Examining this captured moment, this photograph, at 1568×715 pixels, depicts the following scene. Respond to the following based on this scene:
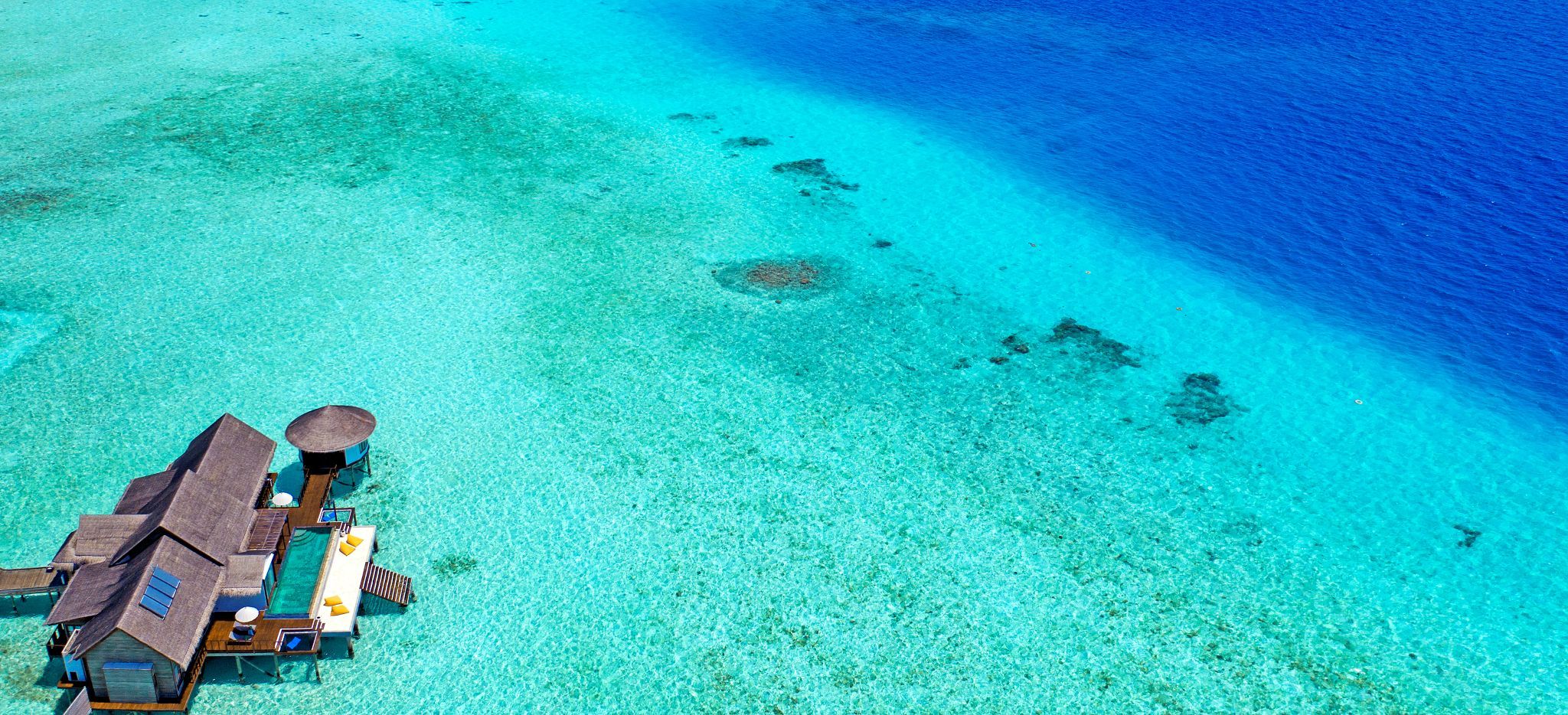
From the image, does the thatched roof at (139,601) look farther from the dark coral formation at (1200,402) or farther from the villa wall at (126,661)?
the dark coral formation at (1200,402)

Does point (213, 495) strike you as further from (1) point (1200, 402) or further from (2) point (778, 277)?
(1) point (1200, 402)

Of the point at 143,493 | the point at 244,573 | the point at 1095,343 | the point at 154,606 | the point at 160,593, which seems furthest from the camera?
the point at 1095,343

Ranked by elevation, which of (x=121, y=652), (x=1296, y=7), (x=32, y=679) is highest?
(x=1296, y=7)

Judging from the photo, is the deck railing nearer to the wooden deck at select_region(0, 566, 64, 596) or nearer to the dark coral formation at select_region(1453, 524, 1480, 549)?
the wooden deck at select_region(0, 566, 64, 596)

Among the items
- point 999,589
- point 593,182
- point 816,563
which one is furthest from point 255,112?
point 999,589

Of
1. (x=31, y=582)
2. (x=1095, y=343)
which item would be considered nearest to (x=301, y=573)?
(x=31, y=582)

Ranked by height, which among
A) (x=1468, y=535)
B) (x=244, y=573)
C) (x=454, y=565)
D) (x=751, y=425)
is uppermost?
(x=244, y=573)

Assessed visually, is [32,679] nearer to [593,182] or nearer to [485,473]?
[485,473]
